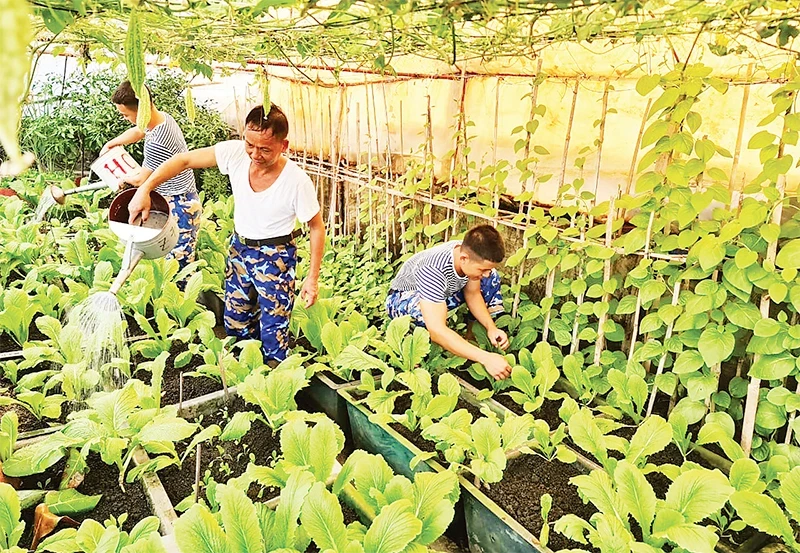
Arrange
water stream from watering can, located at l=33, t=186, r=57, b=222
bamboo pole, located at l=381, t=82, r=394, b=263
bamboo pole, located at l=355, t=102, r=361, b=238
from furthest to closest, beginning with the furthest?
bamboo pole, located at l=355, t=102, r=361, b=238 → bamboo pole, located at l=381, t=82, r=394, b=263 → water stream from watering can, located at l=33, t=186, r=57, b=222

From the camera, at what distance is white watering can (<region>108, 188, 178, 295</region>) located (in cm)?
229

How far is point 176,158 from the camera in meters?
2.81

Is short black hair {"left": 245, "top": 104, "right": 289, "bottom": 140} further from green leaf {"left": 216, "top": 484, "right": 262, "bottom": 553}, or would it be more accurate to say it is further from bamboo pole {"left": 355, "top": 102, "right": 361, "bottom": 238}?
bamboo pole {"left": 355, "top": 102, "right": 361, "bottom": 238}

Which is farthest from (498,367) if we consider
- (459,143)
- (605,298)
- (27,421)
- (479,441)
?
(27,421)

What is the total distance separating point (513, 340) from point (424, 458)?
1.14 meters

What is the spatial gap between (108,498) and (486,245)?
1630 mm

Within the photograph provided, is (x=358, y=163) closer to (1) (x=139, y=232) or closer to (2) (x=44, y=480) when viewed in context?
(1) (x=139, y=232)

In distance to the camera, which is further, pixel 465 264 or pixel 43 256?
pixel 43 256

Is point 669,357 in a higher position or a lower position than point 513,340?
higher

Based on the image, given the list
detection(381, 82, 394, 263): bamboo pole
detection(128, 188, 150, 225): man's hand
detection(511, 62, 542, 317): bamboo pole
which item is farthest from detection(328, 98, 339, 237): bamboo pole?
detection(128, 188, 150, 225): man's hand

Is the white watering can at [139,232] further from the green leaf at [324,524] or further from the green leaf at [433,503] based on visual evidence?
the green leaf at [433,503]

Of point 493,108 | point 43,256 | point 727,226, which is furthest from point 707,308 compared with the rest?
point 43,256

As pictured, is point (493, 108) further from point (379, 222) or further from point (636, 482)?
point (636, 482)

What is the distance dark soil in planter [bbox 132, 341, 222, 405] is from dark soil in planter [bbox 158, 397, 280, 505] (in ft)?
0.67
